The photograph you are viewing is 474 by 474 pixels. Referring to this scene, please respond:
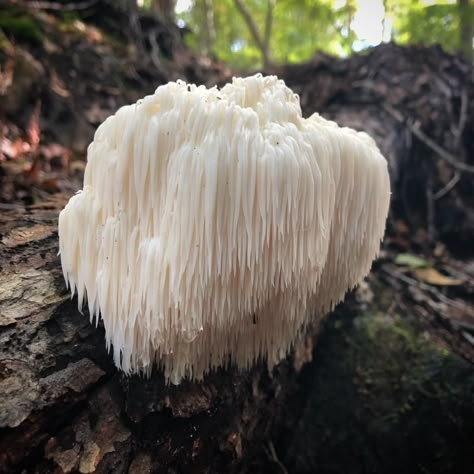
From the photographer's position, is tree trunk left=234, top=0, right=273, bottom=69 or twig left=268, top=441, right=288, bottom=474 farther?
tree trunk left=234, top=0, right=273, bottom=69

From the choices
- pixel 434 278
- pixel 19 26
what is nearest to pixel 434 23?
pixel 434 278

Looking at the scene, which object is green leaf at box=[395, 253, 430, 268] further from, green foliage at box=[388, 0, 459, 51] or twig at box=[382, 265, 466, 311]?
green foliage at box=[388, 0, 459, 51]

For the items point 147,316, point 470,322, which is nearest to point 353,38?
point 470,322

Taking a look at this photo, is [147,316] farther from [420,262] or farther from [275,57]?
[275,57]

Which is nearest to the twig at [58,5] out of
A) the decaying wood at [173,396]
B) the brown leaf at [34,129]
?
the brown leaf at [34,129]

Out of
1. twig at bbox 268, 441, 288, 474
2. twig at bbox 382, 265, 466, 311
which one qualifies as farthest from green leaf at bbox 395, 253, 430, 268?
twig at bbox 268, 441, 288, 474

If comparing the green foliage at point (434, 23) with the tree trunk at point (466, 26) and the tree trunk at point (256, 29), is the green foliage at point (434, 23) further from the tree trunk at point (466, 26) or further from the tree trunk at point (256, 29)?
the tree trunk at point (256, 29)
